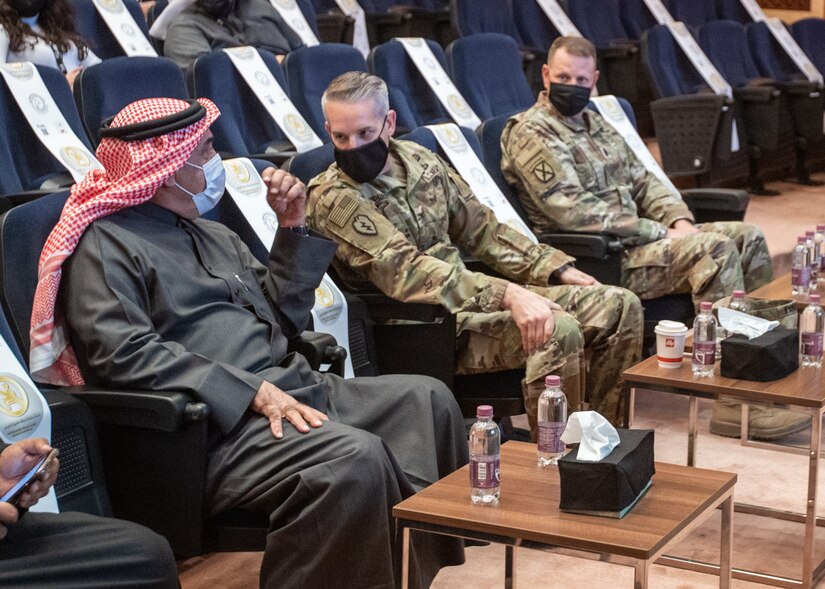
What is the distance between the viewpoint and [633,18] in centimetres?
775

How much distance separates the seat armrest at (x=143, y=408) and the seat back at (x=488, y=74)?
10.4ft

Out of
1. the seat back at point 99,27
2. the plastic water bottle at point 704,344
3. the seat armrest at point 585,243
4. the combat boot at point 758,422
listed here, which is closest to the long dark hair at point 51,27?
the seat back at point 99,27

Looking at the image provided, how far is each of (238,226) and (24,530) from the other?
1.26m

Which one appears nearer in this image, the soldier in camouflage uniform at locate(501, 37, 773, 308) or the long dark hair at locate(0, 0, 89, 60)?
the soldier in camouflage uniform at locate(501, 37, 773, 308)

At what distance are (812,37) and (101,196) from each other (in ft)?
22.4

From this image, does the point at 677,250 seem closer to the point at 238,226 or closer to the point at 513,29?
the point at 238,226

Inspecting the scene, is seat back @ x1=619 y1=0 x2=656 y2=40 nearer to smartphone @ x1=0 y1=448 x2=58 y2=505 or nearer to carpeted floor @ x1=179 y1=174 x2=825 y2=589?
carpeted floor @ x1=179 y1=174 x2=825 y2=589

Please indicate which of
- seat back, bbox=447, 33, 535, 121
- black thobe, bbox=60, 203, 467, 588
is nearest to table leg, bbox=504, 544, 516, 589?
black thobe, bbox=60, 203, 467, 588

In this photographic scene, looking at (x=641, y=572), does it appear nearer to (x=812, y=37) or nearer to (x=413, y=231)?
(x=413, y=231)

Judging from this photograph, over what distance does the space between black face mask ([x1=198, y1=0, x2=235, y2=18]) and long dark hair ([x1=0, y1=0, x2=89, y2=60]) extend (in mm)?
693

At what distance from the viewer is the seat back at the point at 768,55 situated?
7773 mm

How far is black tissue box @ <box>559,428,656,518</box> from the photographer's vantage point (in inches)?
75.0

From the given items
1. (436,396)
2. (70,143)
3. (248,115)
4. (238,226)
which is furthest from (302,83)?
(436,396)

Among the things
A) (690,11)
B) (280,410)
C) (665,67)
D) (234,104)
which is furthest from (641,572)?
(690,11)
